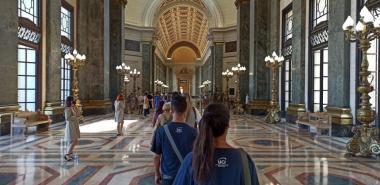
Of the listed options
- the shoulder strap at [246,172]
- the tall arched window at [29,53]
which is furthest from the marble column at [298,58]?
the shoulder strap at [246,172]

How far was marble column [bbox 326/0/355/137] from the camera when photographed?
11219mm

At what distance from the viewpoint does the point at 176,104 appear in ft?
10.9

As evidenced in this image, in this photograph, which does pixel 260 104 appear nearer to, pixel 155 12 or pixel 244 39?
pixel 244 39

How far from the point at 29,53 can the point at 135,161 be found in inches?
356

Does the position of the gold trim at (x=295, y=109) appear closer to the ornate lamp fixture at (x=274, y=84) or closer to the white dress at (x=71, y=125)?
the ornate lamp fixture at (x=274, y=84)

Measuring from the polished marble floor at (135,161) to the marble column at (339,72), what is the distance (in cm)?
67

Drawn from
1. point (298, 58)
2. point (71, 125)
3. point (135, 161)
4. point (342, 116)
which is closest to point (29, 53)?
point (71, 125)

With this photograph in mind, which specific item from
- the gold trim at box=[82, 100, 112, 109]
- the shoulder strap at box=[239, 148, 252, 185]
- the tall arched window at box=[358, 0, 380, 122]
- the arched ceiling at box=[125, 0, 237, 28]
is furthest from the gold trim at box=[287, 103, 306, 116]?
the arched ceiling at box=[125, 0, 237, 28]

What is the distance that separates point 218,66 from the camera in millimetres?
35750

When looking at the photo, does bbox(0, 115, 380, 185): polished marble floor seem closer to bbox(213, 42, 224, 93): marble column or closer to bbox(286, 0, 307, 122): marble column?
bbox(286, 0, 307, 122): marble column

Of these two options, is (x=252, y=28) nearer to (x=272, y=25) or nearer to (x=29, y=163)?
(x=272, y=25)

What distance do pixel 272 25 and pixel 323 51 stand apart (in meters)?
7.13

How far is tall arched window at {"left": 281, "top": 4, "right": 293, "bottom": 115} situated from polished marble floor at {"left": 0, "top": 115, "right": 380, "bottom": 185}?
7.11 metres

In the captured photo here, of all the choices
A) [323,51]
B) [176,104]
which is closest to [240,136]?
[323,51]
